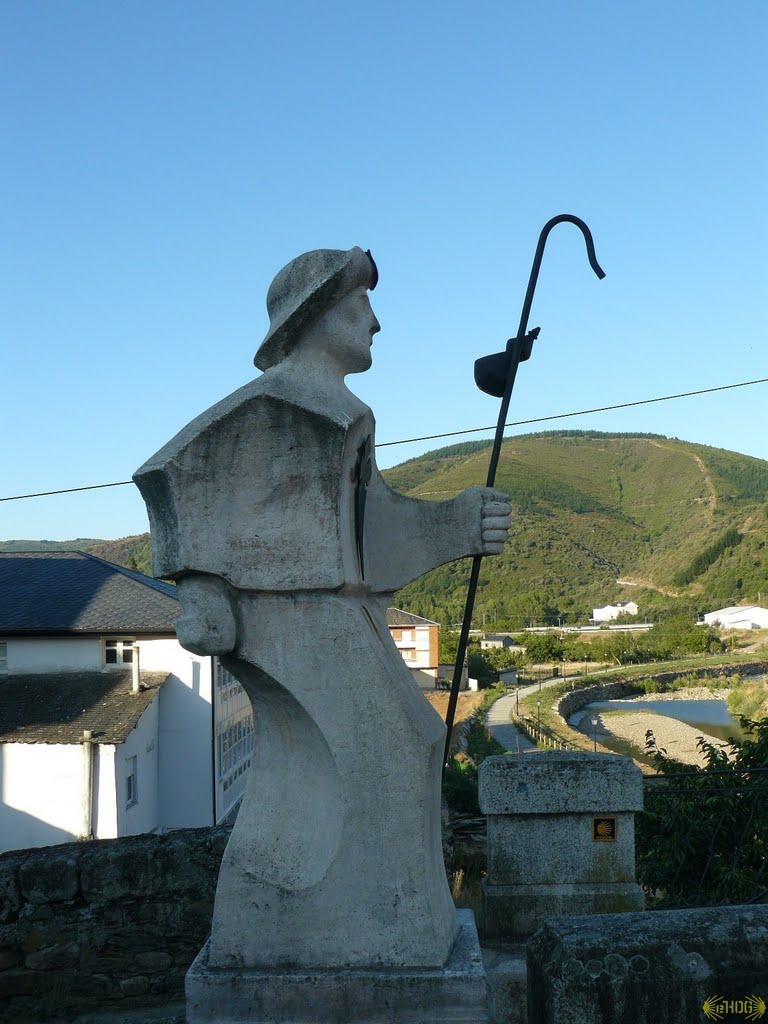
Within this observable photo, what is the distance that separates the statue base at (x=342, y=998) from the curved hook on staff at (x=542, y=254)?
2.37 metres

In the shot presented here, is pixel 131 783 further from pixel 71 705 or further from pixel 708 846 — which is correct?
pixel 708 846

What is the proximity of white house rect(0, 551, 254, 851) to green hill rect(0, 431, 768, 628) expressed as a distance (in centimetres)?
5866

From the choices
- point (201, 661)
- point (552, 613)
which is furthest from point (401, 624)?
point (552, 613)

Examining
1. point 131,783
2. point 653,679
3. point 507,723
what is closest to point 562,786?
point 131,783

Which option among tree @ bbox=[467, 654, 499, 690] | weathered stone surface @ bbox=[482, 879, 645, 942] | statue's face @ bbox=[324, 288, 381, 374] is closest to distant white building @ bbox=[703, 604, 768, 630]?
tree @ bbox=[467, 654, 499, 690]

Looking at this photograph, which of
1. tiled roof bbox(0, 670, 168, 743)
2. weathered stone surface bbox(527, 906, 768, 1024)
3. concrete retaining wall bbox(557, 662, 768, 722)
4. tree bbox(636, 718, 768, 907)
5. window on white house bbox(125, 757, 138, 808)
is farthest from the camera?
concrete retaining wall bbox(557, 662, 768, 722)

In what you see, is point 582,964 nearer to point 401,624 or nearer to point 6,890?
point 6,890

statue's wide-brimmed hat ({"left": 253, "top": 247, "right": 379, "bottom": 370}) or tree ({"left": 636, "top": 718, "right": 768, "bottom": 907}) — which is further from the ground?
statue's wide-brimmed hat ({"left": 253, "top": 247, "right": 379, "bottom": 370})

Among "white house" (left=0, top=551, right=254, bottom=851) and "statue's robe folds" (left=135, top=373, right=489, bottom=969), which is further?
"white house" (left=0, top=551, right=254, bottom=851)

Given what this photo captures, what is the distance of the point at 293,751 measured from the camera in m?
3.14

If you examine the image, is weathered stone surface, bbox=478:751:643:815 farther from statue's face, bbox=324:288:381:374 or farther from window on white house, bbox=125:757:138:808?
window on white house, bbox=125:757:138:808

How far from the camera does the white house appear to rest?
21672 millimetres

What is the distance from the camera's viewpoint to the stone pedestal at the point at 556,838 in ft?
15.0

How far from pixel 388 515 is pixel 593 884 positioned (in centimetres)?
228
